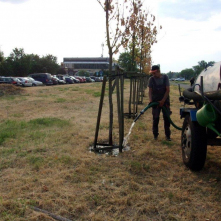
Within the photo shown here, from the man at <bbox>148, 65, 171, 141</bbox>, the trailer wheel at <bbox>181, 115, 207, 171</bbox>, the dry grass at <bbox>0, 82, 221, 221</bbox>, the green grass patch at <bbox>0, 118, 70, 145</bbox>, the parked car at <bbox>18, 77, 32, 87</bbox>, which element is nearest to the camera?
the dry grass at <bbox>0, 82, 221, 221</bbox>

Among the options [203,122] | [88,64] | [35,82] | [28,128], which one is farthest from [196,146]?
[88,64]

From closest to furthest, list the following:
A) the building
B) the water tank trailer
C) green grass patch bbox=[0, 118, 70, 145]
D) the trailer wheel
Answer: the water tank trailer → the trailer wheel → green grass patch bbox=[0, 118, 70, 145] → the building

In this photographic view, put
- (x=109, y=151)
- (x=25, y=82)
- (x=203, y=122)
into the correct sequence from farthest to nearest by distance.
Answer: (x=25, y=82) < (x=109, y=151) < (x=203, y=122)

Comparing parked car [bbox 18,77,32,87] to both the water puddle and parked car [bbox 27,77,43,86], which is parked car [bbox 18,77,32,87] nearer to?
parked car [bbox 27,77,43,86]

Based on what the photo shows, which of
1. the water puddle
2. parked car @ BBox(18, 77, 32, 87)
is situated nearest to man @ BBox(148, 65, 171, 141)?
the water puddle

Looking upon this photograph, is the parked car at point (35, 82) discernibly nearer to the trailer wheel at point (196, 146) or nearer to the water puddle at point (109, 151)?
the water puddle at point (109, 151)

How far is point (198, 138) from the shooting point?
13.5 feet

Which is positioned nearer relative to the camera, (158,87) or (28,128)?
(158,87)

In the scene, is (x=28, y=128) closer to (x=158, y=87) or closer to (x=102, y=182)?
(x=158, y=87)

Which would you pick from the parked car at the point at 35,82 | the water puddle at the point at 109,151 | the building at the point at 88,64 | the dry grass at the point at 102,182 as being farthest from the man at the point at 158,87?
the building at the point at 88,64

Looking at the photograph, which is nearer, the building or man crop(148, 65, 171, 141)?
man crop(148, 65, 171, 141)

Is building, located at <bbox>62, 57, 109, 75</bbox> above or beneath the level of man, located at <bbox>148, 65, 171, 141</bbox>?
above

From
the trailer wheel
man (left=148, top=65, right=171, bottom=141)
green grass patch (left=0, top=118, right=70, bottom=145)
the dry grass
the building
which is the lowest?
the dry grass

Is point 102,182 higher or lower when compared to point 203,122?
lower
